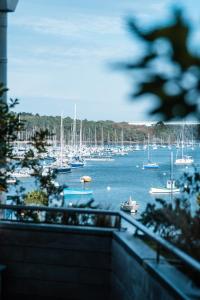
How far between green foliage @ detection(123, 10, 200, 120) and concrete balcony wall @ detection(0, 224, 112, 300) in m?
3.62

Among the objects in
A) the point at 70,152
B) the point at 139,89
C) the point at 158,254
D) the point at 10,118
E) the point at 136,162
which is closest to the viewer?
the point at 139,89

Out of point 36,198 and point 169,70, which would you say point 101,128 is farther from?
point 169,70

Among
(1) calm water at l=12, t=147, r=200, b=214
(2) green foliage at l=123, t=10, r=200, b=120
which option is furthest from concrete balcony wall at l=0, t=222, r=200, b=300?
(1) calm water at l=12, t=147, r=200, b=214

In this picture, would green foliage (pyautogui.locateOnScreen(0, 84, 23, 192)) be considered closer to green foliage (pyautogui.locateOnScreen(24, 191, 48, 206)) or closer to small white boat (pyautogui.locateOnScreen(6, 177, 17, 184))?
small white boat (pyautogui.locateOnScreen(6, 177, 17, 184))

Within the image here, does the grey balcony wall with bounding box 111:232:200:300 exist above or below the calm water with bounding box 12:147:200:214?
above

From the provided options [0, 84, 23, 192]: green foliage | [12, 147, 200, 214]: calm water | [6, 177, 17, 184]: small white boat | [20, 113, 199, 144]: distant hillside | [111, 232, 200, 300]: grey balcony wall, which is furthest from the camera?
[12, 147, 200, 214]: calm water

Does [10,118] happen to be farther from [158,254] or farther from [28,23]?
[158,254]

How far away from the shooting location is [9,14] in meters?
6.60

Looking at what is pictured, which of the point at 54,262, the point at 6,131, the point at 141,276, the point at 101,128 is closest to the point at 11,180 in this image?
the point at 6,131

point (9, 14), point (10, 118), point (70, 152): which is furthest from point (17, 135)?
point (70, 152)

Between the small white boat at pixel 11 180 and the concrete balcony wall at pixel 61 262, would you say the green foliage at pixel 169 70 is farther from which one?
the small white boat at pixel 11 180

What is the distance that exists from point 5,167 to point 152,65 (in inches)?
196

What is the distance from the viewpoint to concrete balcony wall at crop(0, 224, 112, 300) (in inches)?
185

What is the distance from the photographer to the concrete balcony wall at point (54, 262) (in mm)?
4699
